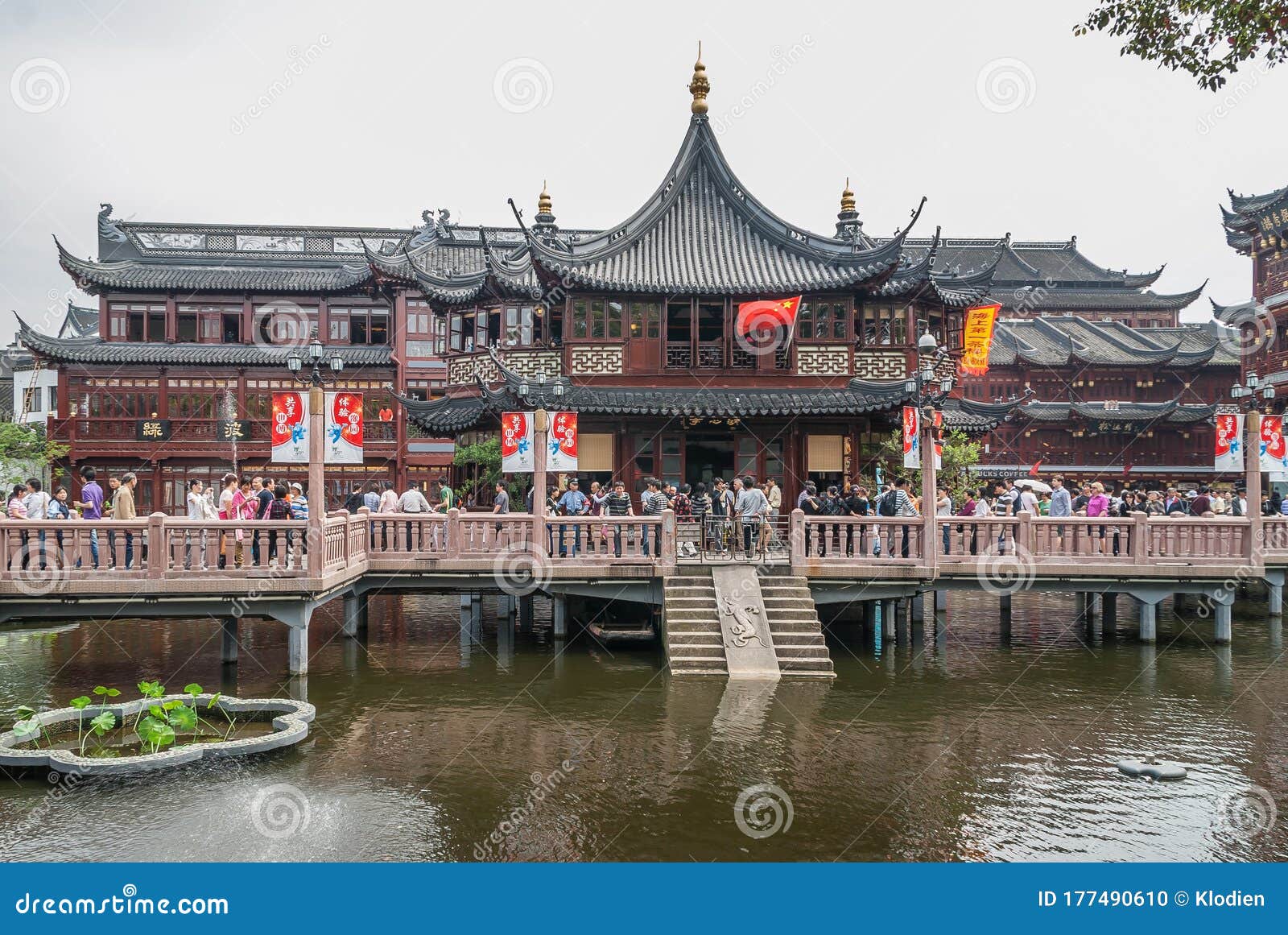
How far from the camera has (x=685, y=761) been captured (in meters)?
10.7

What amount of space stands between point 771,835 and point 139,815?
19.7 ft

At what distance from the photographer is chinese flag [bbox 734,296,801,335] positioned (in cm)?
2228

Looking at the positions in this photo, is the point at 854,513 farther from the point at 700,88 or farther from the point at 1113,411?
the point at 1113,411

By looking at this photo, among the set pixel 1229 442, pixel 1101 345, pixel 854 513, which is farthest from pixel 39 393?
pixel 1101 345

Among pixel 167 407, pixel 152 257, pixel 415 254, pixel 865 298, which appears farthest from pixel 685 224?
pixel 152 257

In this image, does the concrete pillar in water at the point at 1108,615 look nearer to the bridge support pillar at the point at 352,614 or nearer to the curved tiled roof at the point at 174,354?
the bridge support pillar at the point at 352,614

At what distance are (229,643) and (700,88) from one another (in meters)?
18.7

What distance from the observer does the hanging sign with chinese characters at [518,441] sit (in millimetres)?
17781

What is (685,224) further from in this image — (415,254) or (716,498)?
(415,254)

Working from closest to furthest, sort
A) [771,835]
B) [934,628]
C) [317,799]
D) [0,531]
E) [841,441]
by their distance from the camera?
[771,835] → [317,799] → [0,531] → [934,628] → [841,441]

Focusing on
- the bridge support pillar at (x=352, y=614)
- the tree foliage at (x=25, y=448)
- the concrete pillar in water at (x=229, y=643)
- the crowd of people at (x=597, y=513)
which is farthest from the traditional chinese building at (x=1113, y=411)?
the tree foliage at (x=25, y=448)

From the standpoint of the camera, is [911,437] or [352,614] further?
[352,614]

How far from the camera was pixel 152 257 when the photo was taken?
135 feet

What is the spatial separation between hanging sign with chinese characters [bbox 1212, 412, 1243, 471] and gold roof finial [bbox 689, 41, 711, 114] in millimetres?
15056
